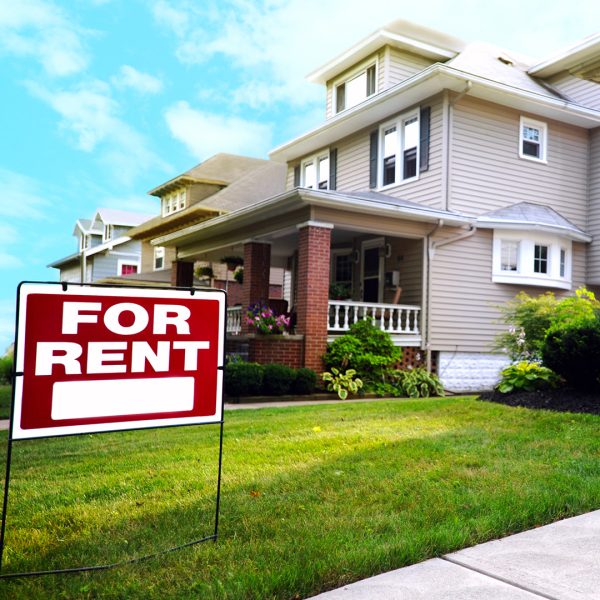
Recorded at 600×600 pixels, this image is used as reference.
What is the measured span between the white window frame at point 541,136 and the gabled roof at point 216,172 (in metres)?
15.8

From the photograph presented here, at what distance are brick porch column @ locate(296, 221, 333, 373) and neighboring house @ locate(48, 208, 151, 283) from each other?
24505mm

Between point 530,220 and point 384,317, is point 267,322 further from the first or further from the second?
point 530,220

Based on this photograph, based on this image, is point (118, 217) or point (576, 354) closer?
point (576, 354)

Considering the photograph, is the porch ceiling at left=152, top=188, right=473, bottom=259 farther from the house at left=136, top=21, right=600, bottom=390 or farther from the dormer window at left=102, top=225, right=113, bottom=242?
the dormer window at left=102, top=225, right=113, bottom=242

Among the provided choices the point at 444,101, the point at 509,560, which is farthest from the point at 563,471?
the point at 444,101

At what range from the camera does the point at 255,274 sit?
16.1 m

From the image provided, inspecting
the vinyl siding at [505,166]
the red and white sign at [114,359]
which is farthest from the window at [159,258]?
the red and white sign at [114,359]

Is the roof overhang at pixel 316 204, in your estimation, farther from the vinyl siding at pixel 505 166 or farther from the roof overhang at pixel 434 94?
the roof overhang at pixel 434 94

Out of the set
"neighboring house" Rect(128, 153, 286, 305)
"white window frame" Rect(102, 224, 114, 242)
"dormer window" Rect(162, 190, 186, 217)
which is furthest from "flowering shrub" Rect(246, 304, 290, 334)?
"white window frame" Rect(102, 224, 114, 242)

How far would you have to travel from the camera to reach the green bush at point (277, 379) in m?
12.2

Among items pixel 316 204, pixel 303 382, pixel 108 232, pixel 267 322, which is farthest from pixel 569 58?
pixel 108 232

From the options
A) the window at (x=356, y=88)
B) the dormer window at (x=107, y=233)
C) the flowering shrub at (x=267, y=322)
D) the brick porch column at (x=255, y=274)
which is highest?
the window at (x=356, y=88)

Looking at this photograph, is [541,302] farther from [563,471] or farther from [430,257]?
[563,471]

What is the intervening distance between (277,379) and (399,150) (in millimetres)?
7892
